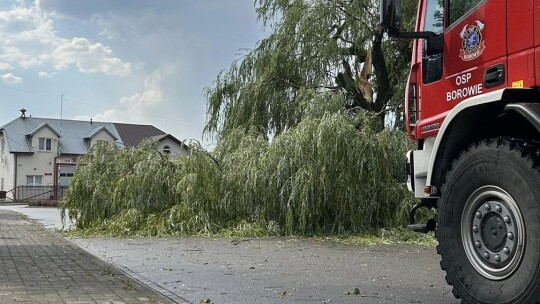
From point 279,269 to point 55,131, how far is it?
55.4 m

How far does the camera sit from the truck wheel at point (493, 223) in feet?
12.8

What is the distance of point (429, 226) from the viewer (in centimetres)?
545

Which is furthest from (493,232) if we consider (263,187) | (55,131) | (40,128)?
(55,131)

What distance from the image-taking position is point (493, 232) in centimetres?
424

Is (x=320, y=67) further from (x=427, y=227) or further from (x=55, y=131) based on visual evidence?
(x=55, y=131)

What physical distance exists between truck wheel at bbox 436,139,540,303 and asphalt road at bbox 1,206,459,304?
1515 mm

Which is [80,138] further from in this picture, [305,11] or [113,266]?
[113,266]

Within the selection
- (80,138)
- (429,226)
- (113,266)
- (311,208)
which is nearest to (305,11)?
(311,208)

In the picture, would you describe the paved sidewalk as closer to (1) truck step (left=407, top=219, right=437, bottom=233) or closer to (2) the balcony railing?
(1) truck step (left=407, top=219, right=437, bottom=233)

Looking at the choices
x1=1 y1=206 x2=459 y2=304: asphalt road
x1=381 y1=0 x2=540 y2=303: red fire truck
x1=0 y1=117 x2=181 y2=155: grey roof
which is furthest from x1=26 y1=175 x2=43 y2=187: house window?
x1=381 y1=0 x2=540 y2=303: red fire truck

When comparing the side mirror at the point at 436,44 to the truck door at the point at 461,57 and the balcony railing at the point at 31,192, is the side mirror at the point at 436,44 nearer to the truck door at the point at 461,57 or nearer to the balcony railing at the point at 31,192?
the truck door at the point at 461,57

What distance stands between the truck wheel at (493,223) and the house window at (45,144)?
192 feet

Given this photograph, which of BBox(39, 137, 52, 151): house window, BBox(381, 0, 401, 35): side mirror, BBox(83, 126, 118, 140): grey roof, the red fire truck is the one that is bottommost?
the red fire truck

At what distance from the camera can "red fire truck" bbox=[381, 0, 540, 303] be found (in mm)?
3992
